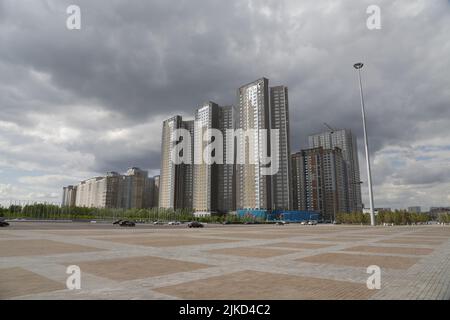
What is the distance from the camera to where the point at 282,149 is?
130125mm

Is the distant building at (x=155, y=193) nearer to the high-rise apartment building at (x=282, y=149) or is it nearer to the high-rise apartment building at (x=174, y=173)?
the high-rise apartment building at (x=174, y=173)

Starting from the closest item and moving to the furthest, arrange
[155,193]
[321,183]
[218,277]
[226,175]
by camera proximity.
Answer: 1. [218,277]
2. [226,175]
3. [321,183]
4. [155,193]

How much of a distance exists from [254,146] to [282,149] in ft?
42.7

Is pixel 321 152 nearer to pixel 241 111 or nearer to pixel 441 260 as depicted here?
pixel 241 111

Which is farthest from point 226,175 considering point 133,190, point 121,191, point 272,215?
point 121,191

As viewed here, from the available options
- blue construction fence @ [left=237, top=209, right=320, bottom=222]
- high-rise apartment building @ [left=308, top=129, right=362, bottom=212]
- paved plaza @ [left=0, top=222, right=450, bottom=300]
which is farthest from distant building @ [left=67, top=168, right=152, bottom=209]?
paved plaza @ [left=0, top=222, right=450, bottom=300]

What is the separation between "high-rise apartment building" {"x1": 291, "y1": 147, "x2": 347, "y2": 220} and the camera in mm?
153500

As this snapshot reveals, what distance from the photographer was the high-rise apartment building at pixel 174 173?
14375 centimetres

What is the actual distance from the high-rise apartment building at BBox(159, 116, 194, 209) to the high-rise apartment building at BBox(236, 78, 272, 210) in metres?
27.9

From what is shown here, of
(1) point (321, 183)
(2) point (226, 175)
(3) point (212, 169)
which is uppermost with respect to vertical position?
(3) point (212, 169)

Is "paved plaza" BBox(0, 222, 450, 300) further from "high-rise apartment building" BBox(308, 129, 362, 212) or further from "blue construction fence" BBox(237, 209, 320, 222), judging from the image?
"high-rise apartment building" BBox(308, 129, 362, 212)

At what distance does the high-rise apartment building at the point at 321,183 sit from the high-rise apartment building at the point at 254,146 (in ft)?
122

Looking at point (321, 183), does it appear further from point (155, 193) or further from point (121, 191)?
point (121, 191)
